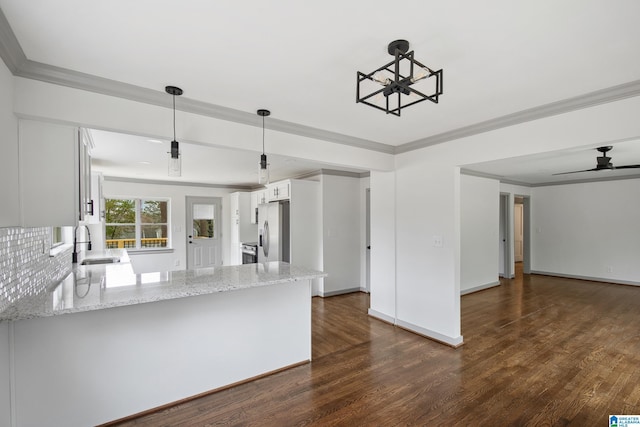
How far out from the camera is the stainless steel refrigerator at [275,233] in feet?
17.9

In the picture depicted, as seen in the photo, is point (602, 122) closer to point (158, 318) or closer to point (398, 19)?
point (398, 19)

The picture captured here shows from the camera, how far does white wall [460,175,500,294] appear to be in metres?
5.57

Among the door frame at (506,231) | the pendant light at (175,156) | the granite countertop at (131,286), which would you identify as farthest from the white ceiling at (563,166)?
the pendant light at (175,156)

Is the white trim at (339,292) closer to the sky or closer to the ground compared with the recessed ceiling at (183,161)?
closer to the ground

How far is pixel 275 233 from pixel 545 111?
4246mm

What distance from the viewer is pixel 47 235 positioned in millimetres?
2590

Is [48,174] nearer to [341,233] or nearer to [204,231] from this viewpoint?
[341,233]

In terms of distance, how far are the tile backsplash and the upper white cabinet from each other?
174 millimetres

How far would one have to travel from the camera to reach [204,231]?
7719mm

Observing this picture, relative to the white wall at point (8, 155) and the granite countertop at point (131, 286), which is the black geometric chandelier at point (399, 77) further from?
the white wall at point (8, 155)

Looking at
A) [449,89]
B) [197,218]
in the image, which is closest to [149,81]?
[449,89]

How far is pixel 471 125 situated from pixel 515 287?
4.53 meters

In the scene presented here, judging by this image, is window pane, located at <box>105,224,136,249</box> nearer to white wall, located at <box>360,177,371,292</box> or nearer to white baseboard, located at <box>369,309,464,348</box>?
white wall, located at <box>360,177,371,292</box>

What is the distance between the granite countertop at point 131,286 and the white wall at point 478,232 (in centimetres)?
392
